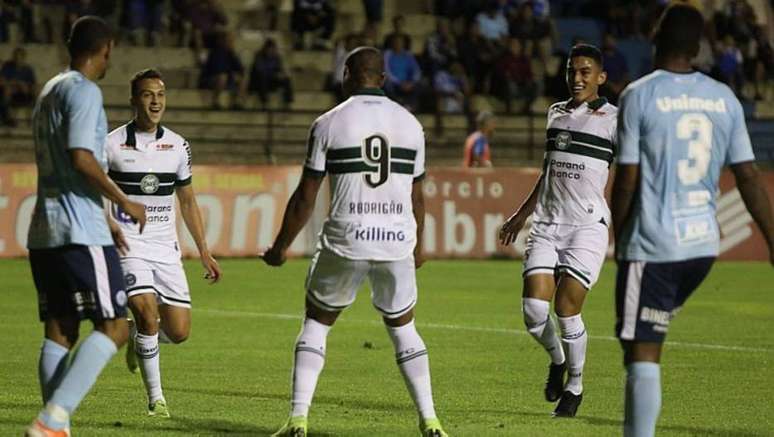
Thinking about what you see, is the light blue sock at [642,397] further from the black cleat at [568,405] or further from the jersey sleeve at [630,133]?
the black cleat at [568,405]

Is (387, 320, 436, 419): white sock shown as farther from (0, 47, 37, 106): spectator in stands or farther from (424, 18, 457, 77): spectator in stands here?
(424, 18, 457, 77): spectator in stands

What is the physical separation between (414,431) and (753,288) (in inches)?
523

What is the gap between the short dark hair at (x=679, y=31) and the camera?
749 cm

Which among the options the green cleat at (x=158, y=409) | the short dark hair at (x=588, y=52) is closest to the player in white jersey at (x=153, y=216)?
the green cleat at (x=158, y=409)

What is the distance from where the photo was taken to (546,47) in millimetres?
33688

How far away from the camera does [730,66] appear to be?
108 feet

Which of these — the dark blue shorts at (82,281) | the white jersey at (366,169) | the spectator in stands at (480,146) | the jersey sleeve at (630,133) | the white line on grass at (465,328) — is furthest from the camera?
the spectator in stands at (480,146)

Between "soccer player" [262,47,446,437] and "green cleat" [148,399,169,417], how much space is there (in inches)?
62.8

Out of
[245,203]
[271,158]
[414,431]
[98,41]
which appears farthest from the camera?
[271,158]

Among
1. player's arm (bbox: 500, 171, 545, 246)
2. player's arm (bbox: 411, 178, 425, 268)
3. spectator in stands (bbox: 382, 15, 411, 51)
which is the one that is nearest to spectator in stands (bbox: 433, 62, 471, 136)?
spectator in stands (bbox: 382, 15, 411, 51)

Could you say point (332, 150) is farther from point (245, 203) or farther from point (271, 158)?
point (271, 158)

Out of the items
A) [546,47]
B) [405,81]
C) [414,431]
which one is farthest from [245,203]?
[414,431]

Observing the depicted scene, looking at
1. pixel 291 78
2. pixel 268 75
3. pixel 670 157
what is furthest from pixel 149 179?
pixel 291 78

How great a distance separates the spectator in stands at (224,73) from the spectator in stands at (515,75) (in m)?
5.20
